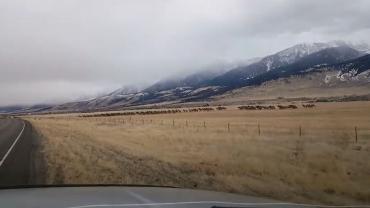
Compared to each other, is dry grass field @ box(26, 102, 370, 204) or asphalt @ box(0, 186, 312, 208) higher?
asphalt @ box(0, 186, 312, 208)

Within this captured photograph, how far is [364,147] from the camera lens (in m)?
22.5

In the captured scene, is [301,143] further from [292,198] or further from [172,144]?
[292,198]

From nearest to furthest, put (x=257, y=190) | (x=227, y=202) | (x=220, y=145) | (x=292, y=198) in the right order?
(x=227, y=202)
(x=292, y=198)
(x=257, y=190)
(x=220, y=145)

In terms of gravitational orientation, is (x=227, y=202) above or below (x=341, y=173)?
above

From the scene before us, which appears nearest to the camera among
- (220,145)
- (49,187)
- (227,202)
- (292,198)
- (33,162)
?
(227,202)

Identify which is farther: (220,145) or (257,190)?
(220,145)

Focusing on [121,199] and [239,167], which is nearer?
[121,199]

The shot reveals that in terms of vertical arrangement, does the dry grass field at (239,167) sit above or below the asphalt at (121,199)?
below

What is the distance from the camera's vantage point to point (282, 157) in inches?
752

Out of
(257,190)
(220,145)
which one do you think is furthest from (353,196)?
(220,145)

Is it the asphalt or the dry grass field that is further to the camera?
the dry grass field

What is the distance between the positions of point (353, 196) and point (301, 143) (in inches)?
500

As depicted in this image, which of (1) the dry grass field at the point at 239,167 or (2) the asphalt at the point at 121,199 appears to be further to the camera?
(1) the dry grass field at the point at 239,167

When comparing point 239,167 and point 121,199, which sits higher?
point 121,199
